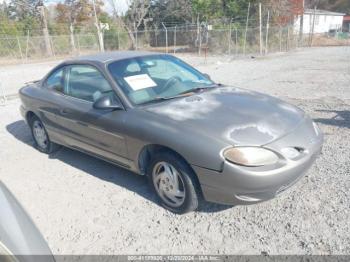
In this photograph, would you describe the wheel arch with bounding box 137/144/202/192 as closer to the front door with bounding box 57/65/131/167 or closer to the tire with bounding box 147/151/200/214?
the tire with bounding box 147/151/200/214

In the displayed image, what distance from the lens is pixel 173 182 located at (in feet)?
10.1

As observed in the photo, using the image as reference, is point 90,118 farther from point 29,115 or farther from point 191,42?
point 191,42

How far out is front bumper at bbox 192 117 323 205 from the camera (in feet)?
8.58

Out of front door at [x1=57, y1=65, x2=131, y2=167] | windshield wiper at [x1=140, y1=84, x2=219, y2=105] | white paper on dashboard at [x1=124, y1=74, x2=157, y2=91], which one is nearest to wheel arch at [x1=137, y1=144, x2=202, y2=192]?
front door at [x1=57, y1=65, x2=131, y2=167]

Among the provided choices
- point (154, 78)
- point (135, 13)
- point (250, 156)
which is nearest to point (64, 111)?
point (154, 78)

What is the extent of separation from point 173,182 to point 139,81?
1253 millimetres

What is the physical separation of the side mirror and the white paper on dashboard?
0.27 m

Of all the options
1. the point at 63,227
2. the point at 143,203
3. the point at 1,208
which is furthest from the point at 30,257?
the point at 143,203

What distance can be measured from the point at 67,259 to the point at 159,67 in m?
2.51

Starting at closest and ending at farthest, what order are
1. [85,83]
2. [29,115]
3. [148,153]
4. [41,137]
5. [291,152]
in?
[291,152] < [148,153] < [85,83] < [41,137] < [29,115]

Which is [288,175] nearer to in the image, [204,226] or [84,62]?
[204,226]

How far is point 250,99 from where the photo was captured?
3.51 meters

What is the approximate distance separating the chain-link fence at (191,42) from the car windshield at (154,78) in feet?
60.9

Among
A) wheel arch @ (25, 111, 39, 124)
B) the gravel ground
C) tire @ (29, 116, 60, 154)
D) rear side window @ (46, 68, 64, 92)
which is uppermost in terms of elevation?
rear side window @ (46, 68, 64, 92)
